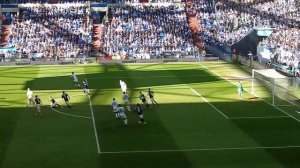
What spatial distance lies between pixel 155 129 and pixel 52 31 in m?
51.9

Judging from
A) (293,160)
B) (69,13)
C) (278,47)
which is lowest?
(293,160)

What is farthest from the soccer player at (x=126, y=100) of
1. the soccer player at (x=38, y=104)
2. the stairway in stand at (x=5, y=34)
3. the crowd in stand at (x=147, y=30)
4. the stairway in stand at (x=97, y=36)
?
the stairway in stand at (x=5, y=34)

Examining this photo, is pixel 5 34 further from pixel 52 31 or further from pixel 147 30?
pixel 147 30

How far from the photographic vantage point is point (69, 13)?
87125 mm

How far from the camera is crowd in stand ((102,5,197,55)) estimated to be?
79.5 metres

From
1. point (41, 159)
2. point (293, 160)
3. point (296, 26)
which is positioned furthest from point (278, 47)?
point (41, 159)

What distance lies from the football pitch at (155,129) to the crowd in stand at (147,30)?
76.9ft

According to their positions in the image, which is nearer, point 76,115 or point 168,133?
point 168,133

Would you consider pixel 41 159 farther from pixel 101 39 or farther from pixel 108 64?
pixel 101 39

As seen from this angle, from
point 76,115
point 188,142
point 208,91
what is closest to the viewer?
point 188,142

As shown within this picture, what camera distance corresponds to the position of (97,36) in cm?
8400

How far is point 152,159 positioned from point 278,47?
45909 millimetres

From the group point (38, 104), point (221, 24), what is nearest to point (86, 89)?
point (38, 104)

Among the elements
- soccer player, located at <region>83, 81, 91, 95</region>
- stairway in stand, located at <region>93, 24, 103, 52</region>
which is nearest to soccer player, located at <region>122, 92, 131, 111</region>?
soccer player, located at <region>83, 81, 91, 95</region>
